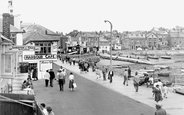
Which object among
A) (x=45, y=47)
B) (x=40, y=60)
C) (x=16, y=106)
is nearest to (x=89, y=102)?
(x=16, y=106)

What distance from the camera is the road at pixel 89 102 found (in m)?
16.1

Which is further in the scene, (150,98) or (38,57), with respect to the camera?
(38,57)

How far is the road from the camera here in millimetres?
16109

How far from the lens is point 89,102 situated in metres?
18.5

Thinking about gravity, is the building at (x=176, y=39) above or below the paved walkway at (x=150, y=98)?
above

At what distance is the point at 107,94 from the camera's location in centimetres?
2191

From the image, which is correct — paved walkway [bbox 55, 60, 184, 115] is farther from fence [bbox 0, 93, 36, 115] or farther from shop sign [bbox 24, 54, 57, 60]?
fence [bbox 0, 93, 36, 115]

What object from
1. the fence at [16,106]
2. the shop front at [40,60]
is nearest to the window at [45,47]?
the shop front at [40,60]

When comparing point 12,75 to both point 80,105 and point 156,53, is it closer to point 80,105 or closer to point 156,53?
point 80,105

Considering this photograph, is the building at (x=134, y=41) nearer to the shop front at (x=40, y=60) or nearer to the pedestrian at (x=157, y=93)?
the shop front at (x=40, y=60)

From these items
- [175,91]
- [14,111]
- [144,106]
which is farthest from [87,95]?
[14,111]

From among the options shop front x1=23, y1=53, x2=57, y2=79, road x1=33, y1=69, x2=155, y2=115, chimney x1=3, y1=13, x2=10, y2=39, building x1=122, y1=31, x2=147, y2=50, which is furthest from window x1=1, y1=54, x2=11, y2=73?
building x1=122, y1=31, x2=147, y2=50

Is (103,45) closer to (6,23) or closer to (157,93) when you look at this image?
(6,23)

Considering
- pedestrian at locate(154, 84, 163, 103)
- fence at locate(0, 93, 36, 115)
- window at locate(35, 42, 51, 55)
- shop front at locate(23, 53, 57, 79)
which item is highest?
window at locate(35, 42, 51, 55)
